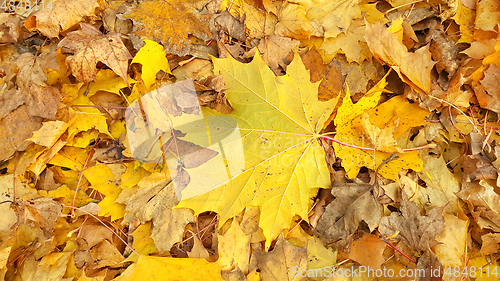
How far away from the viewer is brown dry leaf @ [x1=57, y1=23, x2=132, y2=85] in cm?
145

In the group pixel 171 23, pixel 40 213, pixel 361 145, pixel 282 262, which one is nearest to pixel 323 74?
pixel 361 145

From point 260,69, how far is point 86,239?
127 cm

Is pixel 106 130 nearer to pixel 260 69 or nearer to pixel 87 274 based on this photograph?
pixel 87 274

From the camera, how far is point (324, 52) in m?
1.60

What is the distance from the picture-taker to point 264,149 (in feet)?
4.33

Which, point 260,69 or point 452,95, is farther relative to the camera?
point 452,95

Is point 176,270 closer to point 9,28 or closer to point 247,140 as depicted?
point 247,140

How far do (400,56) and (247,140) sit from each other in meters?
0.91

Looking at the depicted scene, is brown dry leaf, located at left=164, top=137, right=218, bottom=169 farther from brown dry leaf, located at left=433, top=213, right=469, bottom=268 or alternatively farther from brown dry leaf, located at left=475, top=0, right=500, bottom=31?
brown dry leaf, located at left=475, top=0, right=500, bottom=31

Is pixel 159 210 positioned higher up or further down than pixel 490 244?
higher up

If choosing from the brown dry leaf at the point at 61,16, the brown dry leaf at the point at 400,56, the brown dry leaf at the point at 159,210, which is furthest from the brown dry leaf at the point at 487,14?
the brown dry leaf at the point at 61,16

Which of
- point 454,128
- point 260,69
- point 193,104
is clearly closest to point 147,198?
point 193,104

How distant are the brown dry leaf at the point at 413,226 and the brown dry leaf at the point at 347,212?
11 cm

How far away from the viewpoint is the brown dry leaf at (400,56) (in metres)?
1.43
